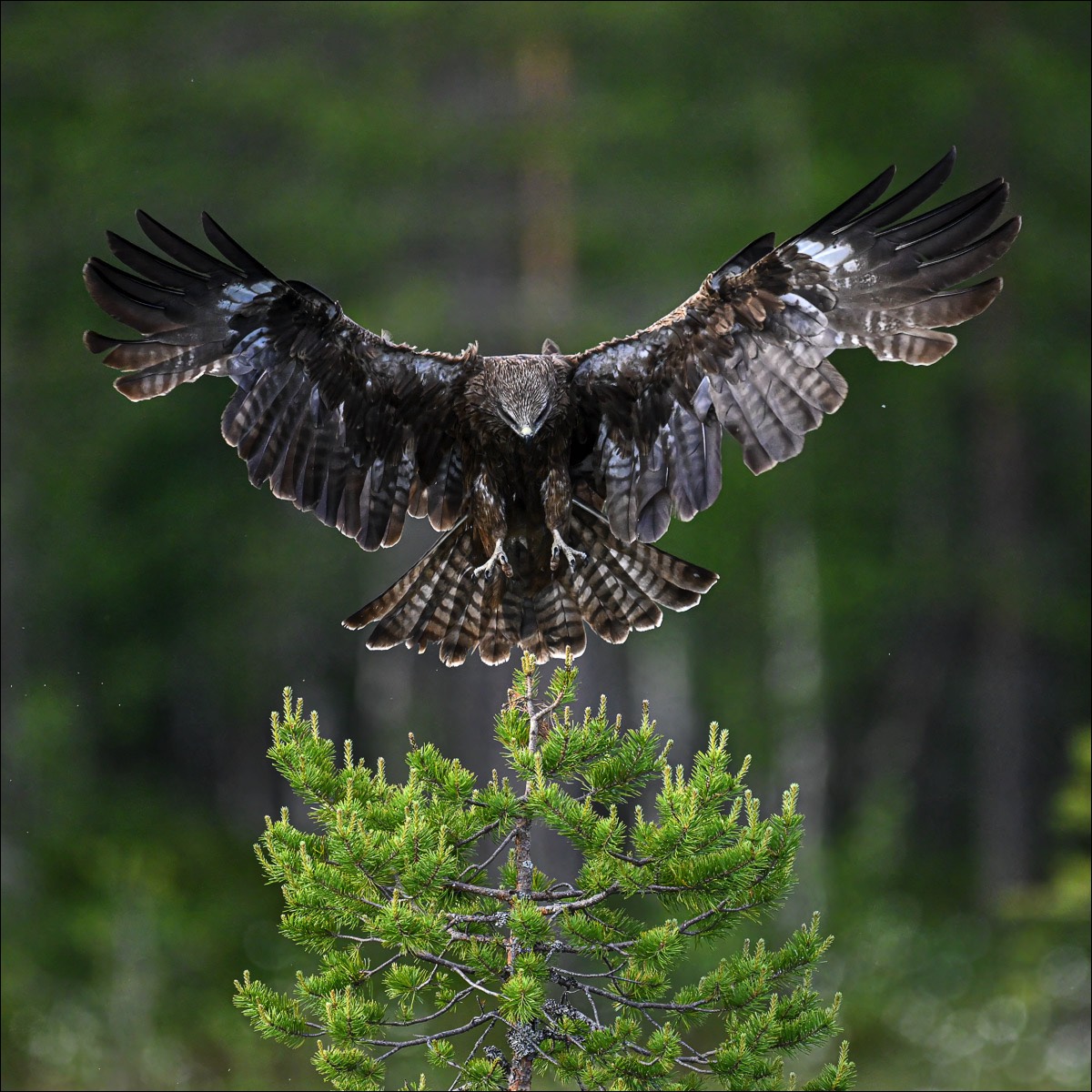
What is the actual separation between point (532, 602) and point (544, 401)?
879mm

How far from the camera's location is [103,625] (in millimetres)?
17859

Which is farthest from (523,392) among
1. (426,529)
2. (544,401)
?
(426,529)

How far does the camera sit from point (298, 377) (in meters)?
6.02

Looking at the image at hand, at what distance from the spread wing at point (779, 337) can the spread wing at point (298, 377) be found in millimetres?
770

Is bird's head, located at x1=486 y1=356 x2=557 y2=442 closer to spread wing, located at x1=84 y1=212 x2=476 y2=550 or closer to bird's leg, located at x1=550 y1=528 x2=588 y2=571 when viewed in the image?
spread wing, located at x1=84 y1=212 x2=476 y2=550

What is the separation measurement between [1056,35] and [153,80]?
10247mm

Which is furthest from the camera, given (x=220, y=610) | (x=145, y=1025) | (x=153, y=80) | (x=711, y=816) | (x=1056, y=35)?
(x=220, y=610)

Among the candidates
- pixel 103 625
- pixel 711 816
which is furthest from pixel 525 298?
pixel 711 816

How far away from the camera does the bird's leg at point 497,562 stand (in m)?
6.11

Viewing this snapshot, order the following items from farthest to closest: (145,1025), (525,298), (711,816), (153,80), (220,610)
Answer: (220,610), (153,80), (525,298), (145,1025), (711,816)

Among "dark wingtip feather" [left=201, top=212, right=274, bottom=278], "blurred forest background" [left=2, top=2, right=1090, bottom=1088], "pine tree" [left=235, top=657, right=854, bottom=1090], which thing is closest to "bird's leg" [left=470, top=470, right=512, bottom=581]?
"dark wingtip feather" [left=201, top=212, right=274, bottom=278]

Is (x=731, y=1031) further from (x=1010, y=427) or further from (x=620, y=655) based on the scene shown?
(x=1010, y=427)

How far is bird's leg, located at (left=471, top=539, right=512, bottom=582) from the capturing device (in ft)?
20.1

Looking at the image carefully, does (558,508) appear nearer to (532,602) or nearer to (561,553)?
(561,553)
